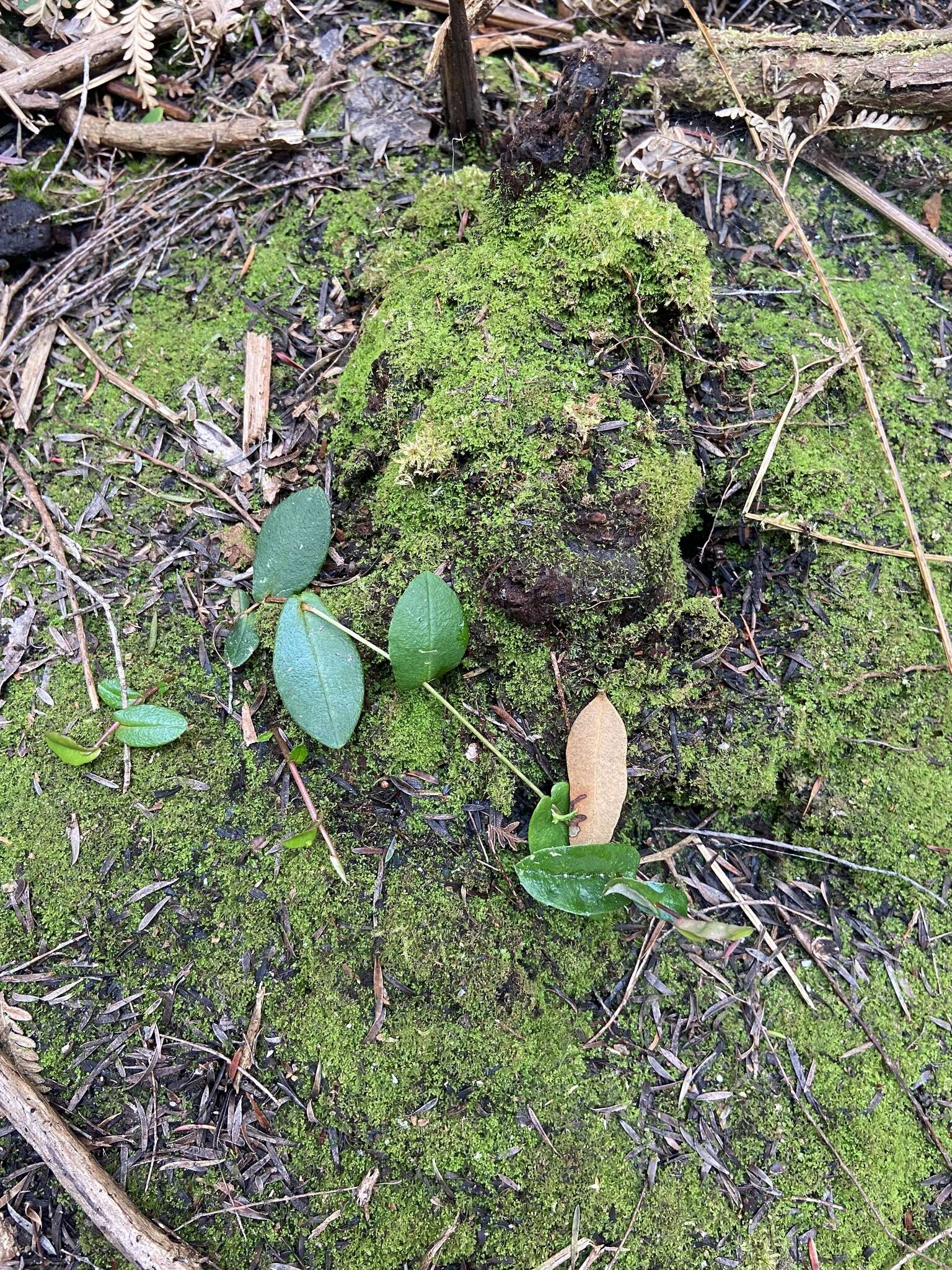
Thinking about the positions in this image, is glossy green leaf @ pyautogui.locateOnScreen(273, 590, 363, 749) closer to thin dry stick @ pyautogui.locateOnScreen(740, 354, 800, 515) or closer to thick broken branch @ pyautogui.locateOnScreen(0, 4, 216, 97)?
thin dry stick @ pyautogui.locateOnScreen(740, 354, 800, 515)

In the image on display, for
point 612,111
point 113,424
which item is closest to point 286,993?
point 113,424

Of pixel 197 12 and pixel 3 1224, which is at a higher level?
pixel 197 12

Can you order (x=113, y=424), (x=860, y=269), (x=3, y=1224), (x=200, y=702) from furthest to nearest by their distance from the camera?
(x=860, y=269)
(x=113, y=424)
(x=200, y=702)
(x=3, y=1224)

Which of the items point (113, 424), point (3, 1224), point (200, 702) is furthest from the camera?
point (113, 424)

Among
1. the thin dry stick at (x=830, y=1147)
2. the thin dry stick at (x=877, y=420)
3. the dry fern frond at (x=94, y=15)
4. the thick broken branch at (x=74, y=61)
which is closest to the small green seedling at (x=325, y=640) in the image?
the thin dry stick at (x=830, y=1147)

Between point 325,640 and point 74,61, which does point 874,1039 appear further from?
point 74,61

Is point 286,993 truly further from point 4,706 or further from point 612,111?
point 612,111

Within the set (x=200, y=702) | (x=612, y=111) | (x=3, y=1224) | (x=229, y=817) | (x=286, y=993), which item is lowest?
(x=3, y=1224)

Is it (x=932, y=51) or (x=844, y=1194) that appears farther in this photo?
(x=932, y=51)

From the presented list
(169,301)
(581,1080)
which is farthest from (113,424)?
(581,1080)
